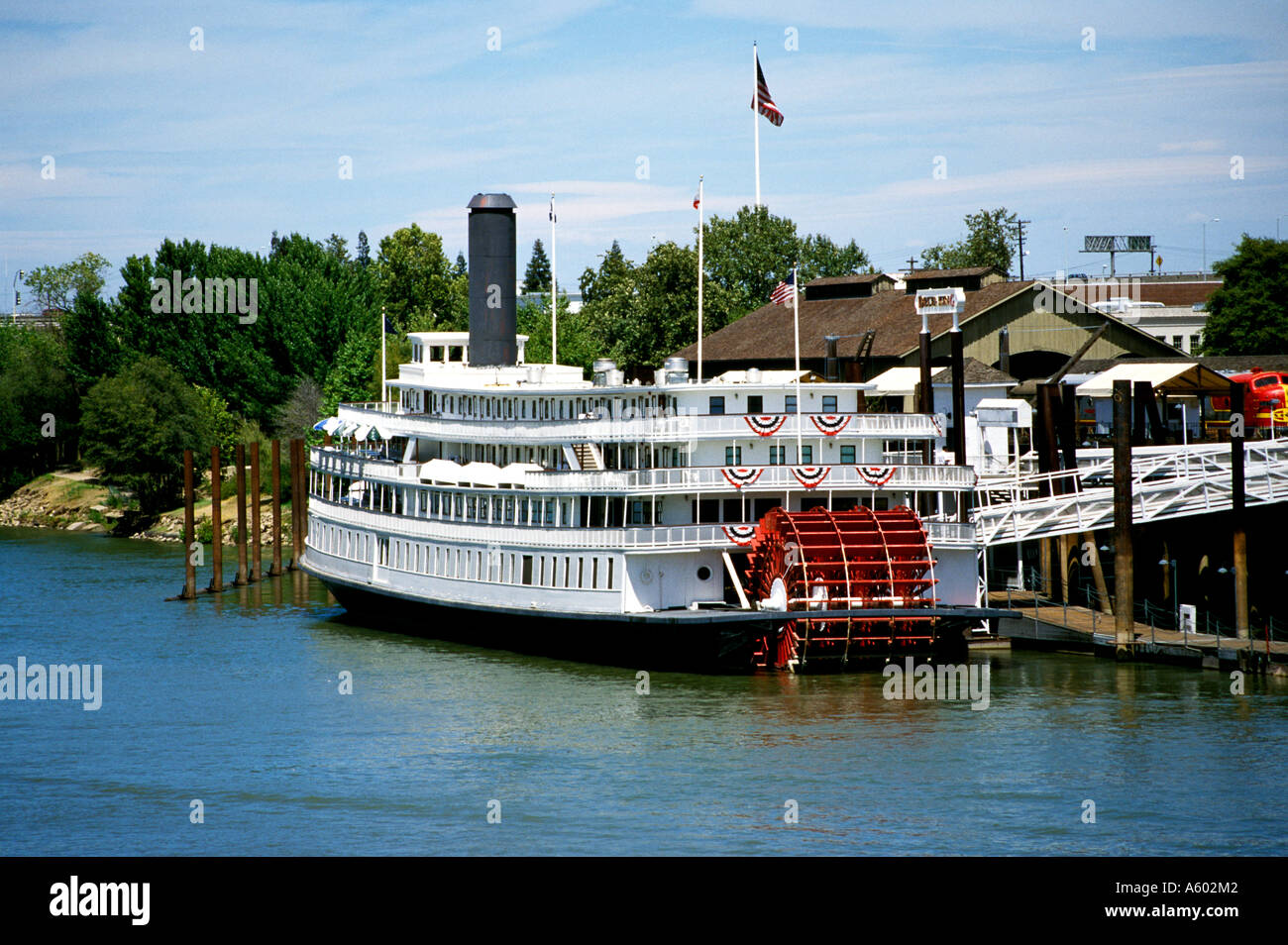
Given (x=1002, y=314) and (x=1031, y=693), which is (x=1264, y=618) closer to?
(x=1031, y=693)

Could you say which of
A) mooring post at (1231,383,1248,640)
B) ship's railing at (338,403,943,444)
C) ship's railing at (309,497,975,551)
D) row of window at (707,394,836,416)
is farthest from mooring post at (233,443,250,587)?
mooring post at (1231,383,1248,640)

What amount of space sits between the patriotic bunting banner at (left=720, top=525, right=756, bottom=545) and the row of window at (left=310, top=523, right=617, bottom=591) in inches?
140

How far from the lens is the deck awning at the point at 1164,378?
210ft

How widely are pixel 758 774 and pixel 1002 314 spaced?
5664 cm

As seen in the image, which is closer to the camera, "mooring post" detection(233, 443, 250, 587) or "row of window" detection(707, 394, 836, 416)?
"row of window" detection(707, 394, 836, 416)

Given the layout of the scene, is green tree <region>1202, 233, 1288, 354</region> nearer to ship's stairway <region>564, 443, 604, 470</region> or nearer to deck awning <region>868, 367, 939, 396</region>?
deck awning <region>868, 367, 939, 396</region>

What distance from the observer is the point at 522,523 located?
4856 cm

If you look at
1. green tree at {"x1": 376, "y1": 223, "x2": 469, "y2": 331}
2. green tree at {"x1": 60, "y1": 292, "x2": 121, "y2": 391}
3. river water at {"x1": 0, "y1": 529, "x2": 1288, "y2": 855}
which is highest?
green tree at {"x1": 376, "y1": 223, "x2": 469, "y2": 331}

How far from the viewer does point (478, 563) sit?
4978cm

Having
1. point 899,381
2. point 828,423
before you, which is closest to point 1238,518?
point 828,423

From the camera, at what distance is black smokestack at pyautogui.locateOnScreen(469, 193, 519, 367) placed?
57062 mm

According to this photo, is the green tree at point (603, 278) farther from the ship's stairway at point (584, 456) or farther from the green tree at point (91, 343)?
the ship's stairway at point (584, 456)
